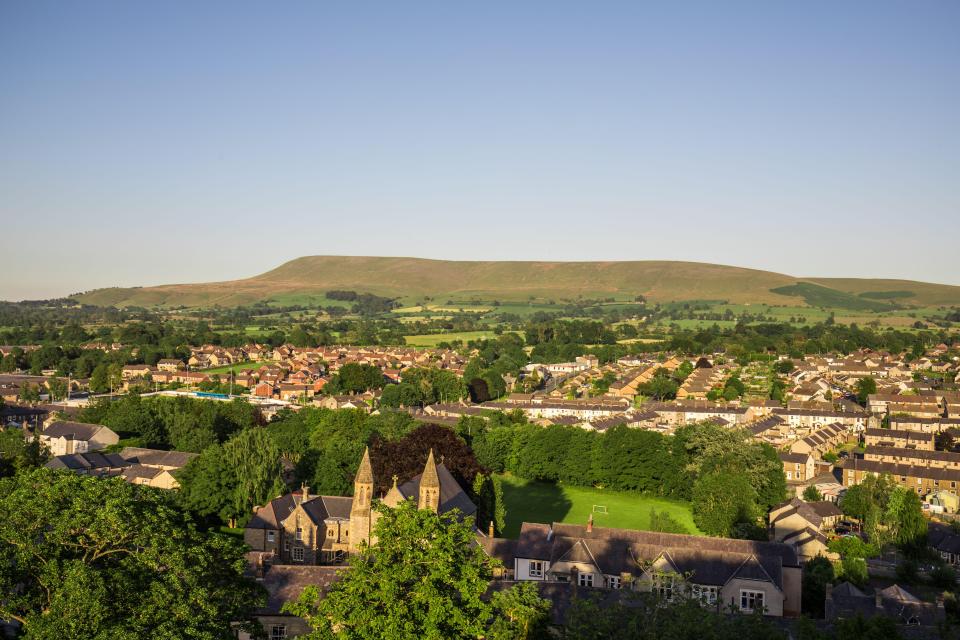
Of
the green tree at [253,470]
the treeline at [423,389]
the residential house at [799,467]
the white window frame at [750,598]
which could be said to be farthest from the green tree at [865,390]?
the green tree at [253,470]

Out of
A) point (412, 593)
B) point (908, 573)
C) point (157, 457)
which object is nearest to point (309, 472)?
point (157, 457)

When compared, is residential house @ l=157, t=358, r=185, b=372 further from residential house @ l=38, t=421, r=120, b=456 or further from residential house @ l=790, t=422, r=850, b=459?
residential house @ l=790, t=422, r=850, b=459

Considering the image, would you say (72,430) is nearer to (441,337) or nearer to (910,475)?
(910,475)

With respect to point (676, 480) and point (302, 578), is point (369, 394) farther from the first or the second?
point (302, 578)

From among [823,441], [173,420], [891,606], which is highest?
[173,420]

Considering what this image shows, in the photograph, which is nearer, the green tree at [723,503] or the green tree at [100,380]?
the green tree at [723,503]

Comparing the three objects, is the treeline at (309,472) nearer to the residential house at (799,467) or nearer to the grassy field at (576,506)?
the grassy field at (576,506)

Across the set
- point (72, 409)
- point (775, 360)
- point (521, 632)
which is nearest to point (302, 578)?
point (521, 632)
